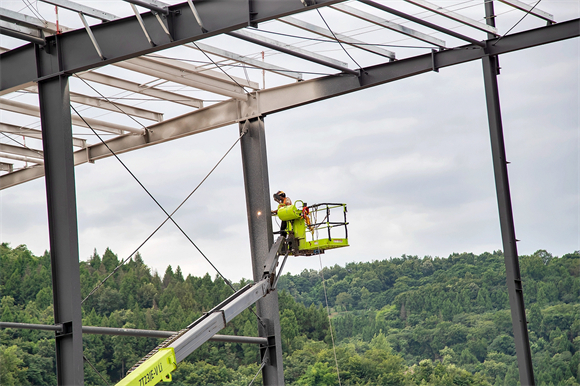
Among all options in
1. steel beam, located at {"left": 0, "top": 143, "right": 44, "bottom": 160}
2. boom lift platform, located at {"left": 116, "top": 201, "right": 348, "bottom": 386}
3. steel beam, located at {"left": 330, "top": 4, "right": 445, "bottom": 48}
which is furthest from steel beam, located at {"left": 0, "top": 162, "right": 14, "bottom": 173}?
steel beam, located at {"left": 330, "top": 4, "right": 445, "bottom": 48}

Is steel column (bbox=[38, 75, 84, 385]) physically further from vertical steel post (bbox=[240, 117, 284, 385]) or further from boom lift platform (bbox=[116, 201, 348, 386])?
vertical steel post (bbox=[240, 117, 284, 385])

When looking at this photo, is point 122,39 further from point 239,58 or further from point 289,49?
point 289,49

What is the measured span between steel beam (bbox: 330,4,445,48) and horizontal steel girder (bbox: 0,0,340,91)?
3.24 m

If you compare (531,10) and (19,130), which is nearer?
(531,10)

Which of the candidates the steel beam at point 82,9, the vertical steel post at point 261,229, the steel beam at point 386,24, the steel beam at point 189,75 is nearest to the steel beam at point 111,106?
the steel beam at point 189,75

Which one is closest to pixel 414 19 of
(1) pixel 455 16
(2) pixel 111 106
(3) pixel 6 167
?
(1) pixel 455 16

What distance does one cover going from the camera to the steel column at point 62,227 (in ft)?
46.2

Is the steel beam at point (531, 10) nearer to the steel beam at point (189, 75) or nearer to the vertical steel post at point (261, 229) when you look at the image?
the steel beam at point (189, 75)

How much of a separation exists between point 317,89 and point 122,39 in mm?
6756

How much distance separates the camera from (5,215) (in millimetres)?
74188

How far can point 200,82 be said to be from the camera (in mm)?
20109

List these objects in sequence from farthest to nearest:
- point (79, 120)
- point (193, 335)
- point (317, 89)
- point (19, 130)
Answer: point (19, 130), point (79, 120), point (317, 89), point (193, 335)

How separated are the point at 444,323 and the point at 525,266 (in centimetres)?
1178

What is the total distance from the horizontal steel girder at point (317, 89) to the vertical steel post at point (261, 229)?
2.16 ft
